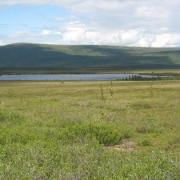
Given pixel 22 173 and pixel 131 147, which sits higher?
pixel 22 173

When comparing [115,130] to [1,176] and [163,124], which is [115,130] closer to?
[163,124]

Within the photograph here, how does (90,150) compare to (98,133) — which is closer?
(90,150)

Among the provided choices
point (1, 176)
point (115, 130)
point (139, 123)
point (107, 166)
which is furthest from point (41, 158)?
point (139, 123)

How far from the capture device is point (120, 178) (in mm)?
10039

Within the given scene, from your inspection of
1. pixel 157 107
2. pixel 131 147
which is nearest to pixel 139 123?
pixel 131 147

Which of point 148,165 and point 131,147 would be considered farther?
point 131,147

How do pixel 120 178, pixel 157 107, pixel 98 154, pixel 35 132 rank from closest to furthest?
pixel 120 178
pixel 98 154
pixel 35 132
pixel 157 107

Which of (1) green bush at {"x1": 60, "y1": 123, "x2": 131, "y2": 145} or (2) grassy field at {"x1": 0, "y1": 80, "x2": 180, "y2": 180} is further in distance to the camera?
(1) green bush at {"x1": 60, "y1": 123, "x2": 131, "y2": 145}

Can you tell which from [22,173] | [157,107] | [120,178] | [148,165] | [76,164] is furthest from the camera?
[157,107]

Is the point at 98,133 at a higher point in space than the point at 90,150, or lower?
lower

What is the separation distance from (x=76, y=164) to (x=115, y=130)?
9411 mm

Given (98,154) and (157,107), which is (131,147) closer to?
(98,154)

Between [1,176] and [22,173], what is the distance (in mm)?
485

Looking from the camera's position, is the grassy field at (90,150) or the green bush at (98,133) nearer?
the grassy field at (90,150)
